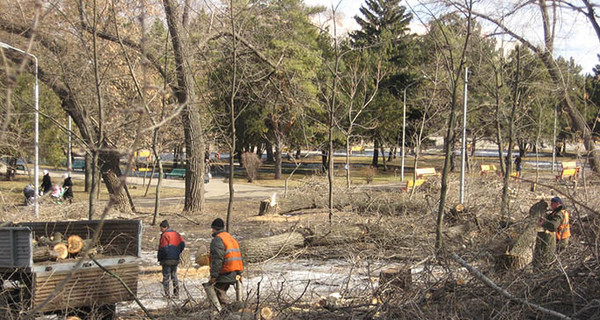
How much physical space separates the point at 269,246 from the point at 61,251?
15.6 feet

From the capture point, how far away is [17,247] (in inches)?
259

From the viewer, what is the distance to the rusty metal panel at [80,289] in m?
6.48

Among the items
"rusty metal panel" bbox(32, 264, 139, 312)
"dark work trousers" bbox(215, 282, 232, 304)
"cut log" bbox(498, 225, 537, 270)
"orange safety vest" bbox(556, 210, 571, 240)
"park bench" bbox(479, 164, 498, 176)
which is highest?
"park bench" bbox(479, 164, 498, 176)

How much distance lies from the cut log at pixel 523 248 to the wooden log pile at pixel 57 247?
5139 millimetres

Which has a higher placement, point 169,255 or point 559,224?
point 559,224

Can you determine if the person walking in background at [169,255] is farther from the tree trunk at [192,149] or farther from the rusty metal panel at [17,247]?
the tree trunk at [192,149]

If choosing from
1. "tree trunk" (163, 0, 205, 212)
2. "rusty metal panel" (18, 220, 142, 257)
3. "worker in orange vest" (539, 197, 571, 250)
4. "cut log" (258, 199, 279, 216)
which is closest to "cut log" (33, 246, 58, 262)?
"rusty metal panel" (18, 220, 142, 257)

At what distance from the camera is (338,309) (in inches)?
259

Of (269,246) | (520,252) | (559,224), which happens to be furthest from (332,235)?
(520,252)

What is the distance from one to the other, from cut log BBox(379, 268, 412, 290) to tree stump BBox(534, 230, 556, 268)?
1427 millimetres

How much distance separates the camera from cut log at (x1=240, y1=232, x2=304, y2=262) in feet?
36.4

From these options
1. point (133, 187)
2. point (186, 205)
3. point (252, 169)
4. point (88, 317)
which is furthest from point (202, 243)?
point (252, 169)

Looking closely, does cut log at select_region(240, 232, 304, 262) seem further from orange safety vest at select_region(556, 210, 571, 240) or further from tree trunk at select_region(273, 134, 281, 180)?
tree trunk at select_region(273, 134, 281, 180)

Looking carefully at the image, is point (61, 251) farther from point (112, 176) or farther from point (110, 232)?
point (112, 176)
